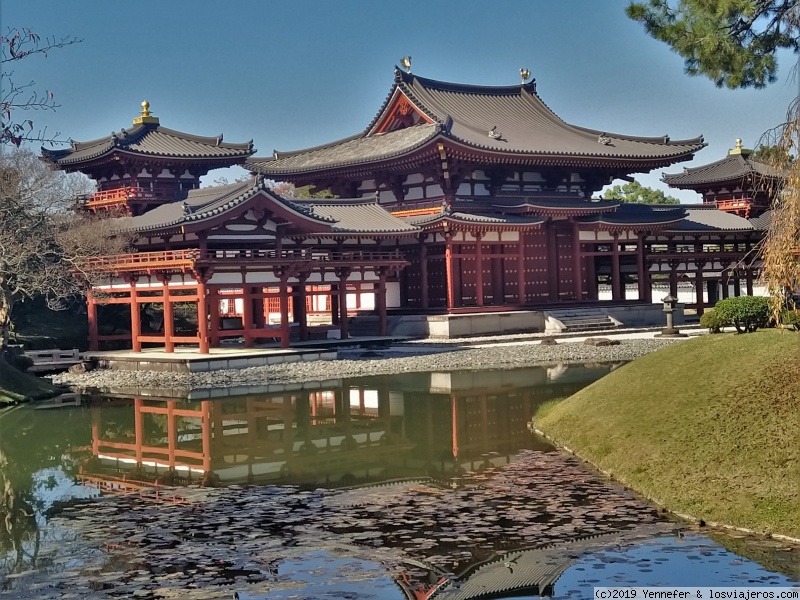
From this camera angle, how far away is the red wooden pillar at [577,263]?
46219 millimetres

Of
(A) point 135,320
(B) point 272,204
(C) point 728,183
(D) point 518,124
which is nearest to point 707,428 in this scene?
(B) point 272,204

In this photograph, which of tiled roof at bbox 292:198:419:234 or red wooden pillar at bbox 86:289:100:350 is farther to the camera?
tiled roof at bbox 292:198:419:234

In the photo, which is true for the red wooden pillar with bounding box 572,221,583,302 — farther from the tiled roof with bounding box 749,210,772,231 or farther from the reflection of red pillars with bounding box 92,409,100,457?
the reflection of red pillars with bounding box 92,409,100,457

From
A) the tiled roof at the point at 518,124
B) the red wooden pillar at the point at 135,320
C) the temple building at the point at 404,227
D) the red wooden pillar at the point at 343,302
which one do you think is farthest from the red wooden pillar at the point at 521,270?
the red wooden pillar at the point at 135,320

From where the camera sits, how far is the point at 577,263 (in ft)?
152

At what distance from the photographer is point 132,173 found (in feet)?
144

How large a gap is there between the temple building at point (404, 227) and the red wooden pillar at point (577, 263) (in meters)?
0.18

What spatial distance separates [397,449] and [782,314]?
8.43m

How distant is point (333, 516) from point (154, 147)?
34765 millimetres

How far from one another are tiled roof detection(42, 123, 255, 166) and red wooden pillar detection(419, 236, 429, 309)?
10575 millimetres

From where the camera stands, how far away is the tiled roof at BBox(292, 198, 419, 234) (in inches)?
1620

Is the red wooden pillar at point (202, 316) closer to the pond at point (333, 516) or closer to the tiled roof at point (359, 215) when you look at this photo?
the tiled roof at point (359, 215)

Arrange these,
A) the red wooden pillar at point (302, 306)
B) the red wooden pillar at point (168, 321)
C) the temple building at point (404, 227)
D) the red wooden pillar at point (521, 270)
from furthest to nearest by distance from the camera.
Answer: the red wooden pillar at point (521, 270), the red wooden pillar at point (302, 306), the temple building at point (404, 227), the red wooden pillar at point (168, 321)

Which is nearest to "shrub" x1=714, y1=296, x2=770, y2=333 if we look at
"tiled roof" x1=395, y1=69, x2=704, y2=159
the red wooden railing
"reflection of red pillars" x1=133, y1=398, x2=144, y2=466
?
"reflection of red pillars" x1=133, y1=398, x2=144, y2=466
